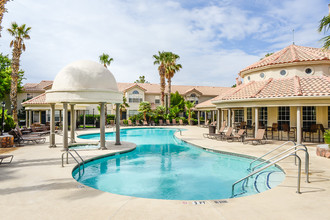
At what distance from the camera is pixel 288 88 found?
15.9 meters

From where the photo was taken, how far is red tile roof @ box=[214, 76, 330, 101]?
47.8 feet

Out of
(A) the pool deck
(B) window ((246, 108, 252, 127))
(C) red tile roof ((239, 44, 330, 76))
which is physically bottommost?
(A) the pool deck

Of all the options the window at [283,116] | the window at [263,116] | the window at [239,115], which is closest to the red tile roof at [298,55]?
the window at [283,116]

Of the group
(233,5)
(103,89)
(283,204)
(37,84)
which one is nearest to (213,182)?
(283,204)

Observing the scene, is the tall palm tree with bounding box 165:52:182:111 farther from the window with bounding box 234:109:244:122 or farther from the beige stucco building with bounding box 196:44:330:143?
the beige stucco building with bounding box 196:44:330:143

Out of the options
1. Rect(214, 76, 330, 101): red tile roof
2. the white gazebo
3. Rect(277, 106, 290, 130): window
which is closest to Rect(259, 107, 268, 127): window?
Rect(277, 106, 290, 130): window

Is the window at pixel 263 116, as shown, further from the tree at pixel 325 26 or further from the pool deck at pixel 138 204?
the pool deck at pixel 138 204

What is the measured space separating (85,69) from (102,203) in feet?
31.2

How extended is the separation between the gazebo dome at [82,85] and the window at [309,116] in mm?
14859

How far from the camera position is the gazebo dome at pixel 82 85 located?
1244 cm

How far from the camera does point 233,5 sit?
47.5 feet

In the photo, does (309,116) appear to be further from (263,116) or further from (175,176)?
(175,176)

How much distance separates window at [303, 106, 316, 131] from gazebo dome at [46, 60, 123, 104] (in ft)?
48.7

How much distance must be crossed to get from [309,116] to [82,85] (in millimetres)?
16924
